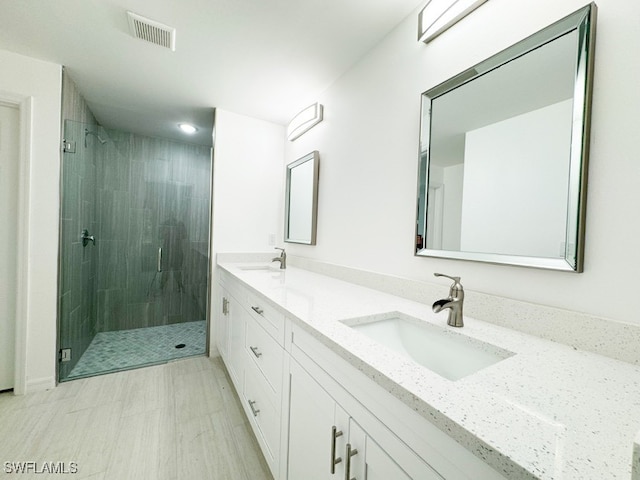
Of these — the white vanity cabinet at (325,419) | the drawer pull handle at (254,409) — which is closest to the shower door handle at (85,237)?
the white vanity cabinet at (325,419)

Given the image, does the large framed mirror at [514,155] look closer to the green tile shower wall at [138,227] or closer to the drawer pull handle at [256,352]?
the drawer pull handle at [256,352]

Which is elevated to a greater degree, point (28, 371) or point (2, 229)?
point (2, 229)

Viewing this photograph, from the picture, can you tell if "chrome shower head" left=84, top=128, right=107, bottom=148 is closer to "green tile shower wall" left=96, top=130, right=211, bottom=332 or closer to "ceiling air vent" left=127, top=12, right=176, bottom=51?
"green tile shower wall" left=96, top=130, right=211, bottom=332

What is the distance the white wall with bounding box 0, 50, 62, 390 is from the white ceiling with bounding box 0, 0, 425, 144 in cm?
17

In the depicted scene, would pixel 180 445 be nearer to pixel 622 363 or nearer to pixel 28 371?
pixel 28 371

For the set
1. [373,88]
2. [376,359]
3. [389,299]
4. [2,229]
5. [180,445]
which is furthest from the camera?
[2,229]

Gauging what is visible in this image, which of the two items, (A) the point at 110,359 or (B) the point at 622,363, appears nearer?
(B) the point at 622,363

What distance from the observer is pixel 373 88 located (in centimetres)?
157

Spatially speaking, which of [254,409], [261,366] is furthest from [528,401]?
[254,409]

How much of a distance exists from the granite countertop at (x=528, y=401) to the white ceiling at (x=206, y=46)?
1.54m

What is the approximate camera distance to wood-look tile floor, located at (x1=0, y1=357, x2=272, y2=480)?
1.26 metres

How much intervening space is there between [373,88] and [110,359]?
2987 mm

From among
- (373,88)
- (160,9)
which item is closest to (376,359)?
(373,88)

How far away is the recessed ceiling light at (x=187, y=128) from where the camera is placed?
274cm
